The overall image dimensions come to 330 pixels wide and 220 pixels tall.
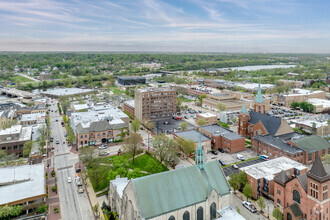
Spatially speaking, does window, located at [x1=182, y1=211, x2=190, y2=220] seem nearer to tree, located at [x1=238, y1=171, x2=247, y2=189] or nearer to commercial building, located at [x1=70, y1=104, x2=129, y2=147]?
tree, located at [x1=238, y1=171, x2=247, y2=189]

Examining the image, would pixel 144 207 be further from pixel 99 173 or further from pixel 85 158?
pixel 85 158

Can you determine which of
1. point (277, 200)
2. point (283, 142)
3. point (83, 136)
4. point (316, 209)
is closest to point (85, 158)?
point (83, 136)

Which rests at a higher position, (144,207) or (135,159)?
(144,207)

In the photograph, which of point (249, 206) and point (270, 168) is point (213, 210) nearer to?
point (249, 206)

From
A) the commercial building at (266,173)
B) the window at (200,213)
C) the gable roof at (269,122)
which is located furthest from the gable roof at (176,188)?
the gable roof at (269,122)

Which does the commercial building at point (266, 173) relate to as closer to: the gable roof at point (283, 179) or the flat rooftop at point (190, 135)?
the gable roof at point (283, 179)

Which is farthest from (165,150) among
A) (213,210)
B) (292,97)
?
(292,97)
